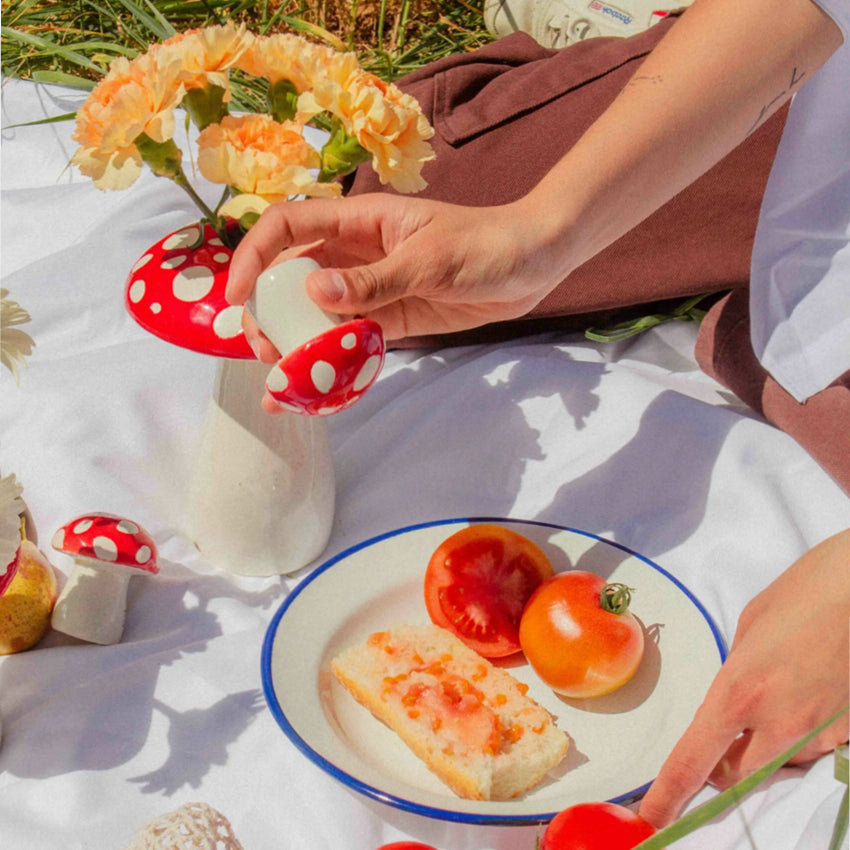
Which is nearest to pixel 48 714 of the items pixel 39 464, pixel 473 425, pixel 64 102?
pixel 39 464

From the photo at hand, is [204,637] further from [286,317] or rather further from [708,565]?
[708,565]

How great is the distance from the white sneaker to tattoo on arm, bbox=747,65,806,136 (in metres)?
0.75

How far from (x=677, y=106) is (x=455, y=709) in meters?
0.56

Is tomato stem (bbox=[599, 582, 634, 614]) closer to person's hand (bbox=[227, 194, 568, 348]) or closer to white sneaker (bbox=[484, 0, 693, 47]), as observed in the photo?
person's hand (bbox=[227, 194, 568, 348])

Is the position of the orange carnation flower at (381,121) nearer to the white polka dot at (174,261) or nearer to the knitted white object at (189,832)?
the white polka dot at (174,261)

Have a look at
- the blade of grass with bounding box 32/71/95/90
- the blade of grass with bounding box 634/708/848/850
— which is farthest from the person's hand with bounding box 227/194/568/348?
the blade of grass with bounding box 32/71/95/90


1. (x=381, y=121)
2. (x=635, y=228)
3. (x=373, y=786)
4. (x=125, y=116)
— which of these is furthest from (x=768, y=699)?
(x=635, y=228)

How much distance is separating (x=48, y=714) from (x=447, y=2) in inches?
74.7

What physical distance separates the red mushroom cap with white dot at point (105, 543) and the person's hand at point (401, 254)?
20 cm

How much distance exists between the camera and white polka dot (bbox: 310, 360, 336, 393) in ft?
2.20

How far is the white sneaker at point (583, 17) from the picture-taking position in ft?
5.58

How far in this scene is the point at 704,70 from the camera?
3.00 feet

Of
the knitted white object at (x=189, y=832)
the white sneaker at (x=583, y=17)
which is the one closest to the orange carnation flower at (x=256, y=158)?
the knitted white object at (x=189, y=832)

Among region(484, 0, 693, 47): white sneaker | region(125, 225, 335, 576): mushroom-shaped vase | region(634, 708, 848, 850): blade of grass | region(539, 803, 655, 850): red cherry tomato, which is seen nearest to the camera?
region(634, 708, 848, 850): blade of grass
